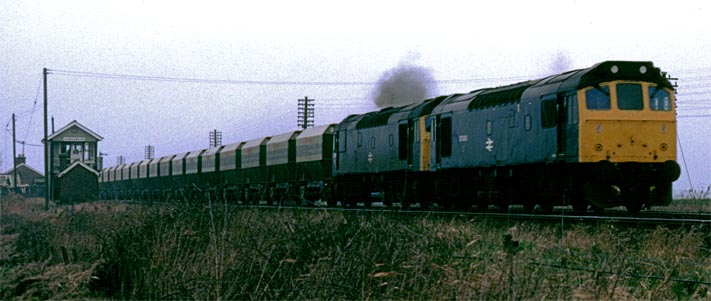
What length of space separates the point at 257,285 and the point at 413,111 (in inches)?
710

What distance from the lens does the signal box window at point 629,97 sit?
1758cm

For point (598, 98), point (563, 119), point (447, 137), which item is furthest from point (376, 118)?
point (598, 98)

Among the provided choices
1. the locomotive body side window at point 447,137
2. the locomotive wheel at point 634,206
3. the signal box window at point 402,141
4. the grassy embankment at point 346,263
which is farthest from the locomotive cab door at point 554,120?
the signal box window at point 402,141

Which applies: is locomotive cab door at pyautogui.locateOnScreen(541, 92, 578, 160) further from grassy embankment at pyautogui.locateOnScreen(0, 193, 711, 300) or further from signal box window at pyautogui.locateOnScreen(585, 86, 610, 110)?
grassy embankment at pyautogui.locateOnScreen(0, 193, 711, 300)

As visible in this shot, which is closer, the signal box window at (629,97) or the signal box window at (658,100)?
the signal box window at (629,97)

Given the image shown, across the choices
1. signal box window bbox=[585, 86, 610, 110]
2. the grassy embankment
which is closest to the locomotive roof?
signal box window bbox=[585, 86, 610, 110]

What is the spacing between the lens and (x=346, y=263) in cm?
822

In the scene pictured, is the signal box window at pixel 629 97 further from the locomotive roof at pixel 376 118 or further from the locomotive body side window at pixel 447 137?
the locomotive roof at pixel 376 118

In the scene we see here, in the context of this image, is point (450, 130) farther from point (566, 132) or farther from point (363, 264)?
point (363, 264)

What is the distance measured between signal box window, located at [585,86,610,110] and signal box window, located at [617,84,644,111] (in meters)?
0.28

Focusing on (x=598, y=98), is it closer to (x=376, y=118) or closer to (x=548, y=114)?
(x=548, y=114)

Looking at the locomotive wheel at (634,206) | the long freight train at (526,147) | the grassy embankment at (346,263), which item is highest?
the long freight train at (526,147)

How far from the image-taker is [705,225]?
12.4 meters

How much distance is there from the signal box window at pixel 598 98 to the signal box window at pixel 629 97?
0.93 ft
